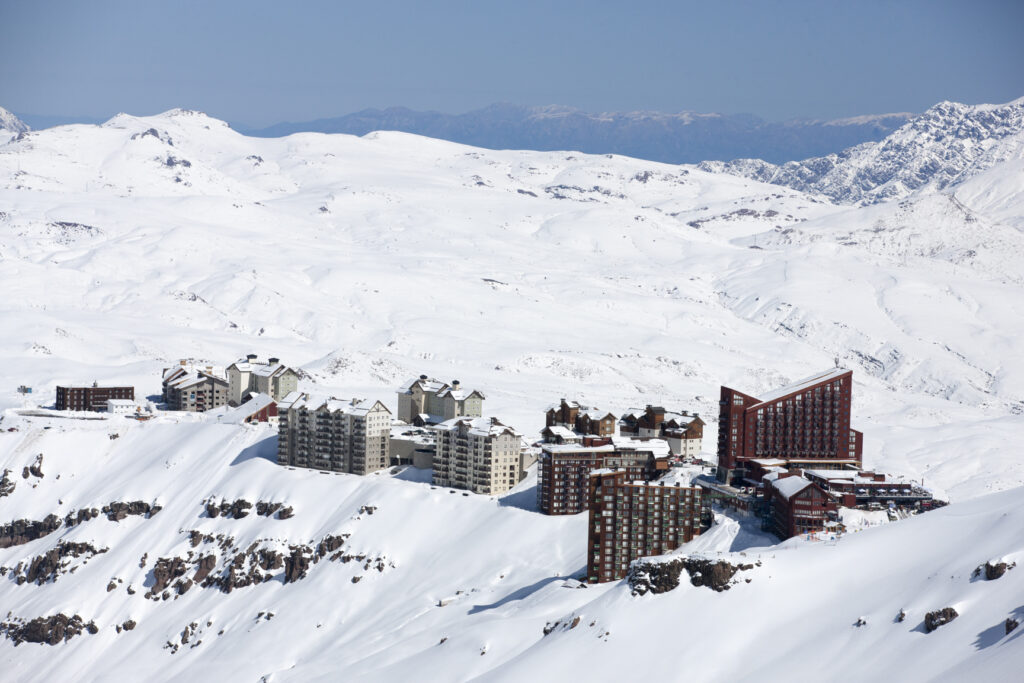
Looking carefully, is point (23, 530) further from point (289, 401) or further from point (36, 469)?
point (289, 401)

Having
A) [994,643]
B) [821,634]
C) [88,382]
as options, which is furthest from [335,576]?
[88,382]

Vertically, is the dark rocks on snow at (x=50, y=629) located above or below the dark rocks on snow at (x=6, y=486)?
below

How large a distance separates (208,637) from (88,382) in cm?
6786

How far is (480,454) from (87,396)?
60.8 metres

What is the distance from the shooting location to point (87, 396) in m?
147

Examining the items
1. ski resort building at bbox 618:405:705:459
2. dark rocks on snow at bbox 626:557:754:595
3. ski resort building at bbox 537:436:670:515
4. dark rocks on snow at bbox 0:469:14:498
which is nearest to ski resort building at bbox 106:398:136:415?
dark rocks on snow at bbox 0:469:14:498

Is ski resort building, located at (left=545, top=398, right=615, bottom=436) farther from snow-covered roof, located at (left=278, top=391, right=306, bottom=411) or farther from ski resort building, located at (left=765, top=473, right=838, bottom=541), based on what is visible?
ski resort building, located at (left=765, top=473, right=838, bottom=541)

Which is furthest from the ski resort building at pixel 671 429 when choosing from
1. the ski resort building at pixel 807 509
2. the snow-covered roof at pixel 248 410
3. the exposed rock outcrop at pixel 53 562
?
the exposed rock outcrop at pixel 53 562

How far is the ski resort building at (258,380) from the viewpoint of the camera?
469 feet

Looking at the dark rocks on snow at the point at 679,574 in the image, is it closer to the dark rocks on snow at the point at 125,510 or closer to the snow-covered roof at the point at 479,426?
the snow-covered roof at the point at 479,426

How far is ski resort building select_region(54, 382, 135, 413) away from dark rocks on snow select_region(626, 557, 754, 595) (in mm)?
91568

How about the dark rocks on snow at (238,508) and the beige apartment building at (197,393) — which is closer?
the dark rocks on snow at (238,508)

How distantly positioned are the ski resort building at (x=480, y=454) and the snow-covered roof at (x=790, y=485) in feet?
94.2

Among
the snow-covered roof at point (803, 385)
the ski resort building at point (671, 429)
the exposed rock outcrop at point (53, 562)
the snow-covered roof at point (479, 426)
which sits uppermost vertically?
the snow-covered roof at point (803, 385)
